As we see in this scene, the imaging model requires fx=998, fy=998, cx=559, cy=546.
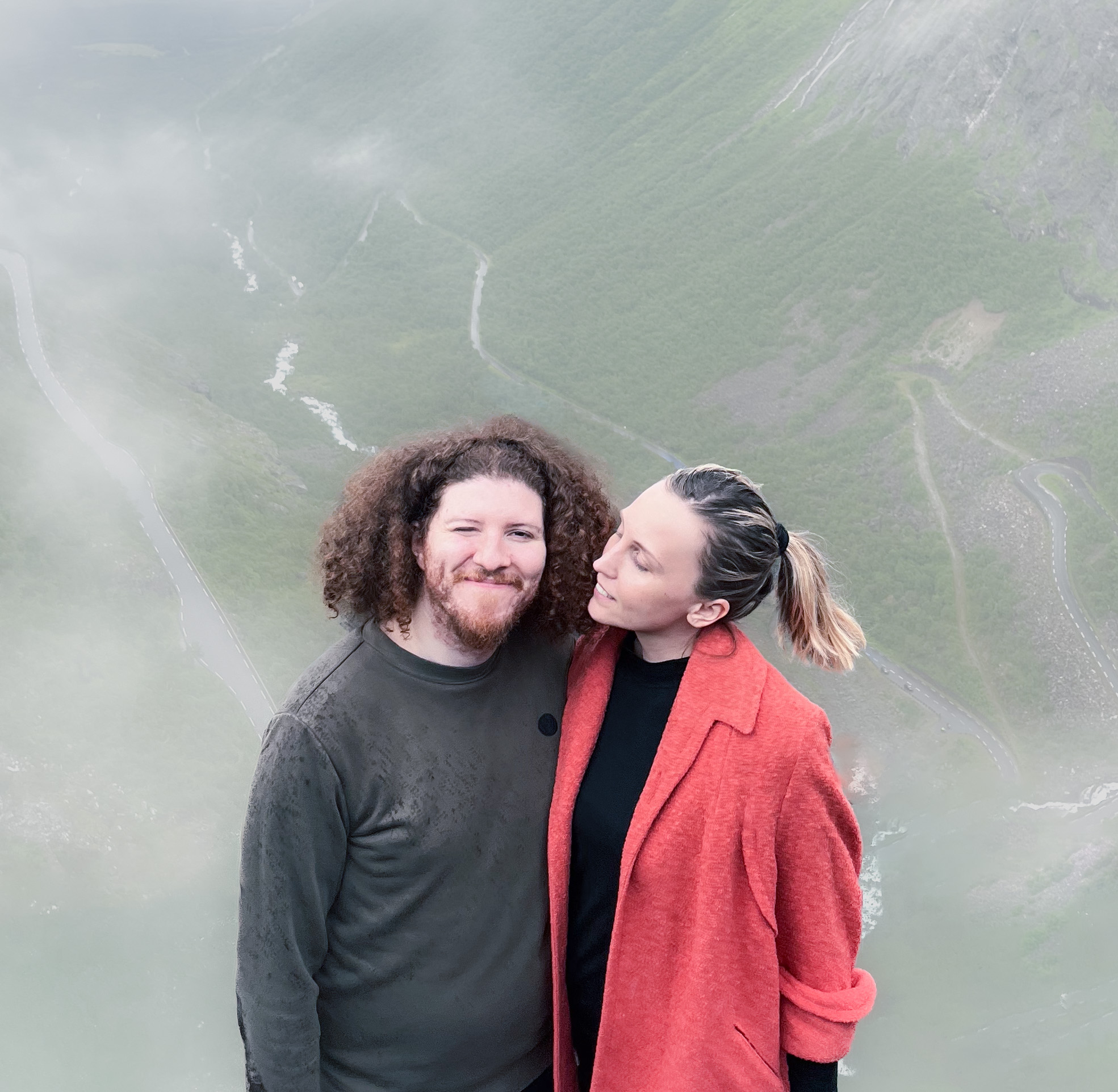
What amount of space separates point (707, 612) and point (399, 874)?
1552 millimetres

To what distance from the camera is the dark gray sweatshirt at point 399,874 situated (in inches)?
141

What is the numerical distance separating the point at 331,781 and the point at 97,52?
14723cm

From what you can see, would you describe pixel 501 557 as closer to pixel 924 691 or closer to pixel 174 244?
pixel 924 691

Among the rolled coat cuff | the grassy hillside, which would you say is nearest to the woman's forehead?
the rolled coat cuff

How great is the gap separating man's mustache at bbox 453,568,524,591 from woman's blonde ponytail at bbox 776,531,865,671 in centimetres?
112

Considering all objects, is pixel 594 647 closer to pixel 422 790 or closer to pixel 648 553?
pixel 648 553

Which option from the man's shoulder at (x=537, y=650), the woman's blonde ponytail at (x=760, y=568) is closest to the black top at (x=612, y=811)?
the man's shoulder at (x=537, y=650)

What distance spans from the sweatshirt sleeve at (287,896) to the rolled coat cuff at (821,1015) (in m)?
1.80

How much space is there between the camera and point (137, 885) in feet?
112

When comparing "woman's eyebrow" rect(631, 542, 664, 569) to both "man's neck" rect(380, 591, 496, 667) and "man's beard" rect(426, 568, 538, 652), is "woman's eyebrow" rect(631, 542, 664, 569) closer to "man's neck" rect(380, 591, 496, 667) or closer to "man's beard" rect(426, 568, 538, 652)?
"man's beard" rect(426, 568, 538, 652)

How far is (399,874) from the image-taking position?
379 centimetres

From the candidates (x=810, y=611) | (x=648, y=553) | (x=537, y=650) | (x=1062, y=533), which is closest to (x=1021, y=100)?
(x=1062, y=533)

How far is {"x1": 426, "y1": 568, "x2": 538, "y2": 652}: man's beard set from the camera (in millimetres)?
3758

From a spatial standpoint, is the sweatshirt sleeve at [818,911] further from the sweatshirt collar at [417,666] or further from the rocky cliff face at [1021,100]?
the rocky cliff face at [1021,100]
